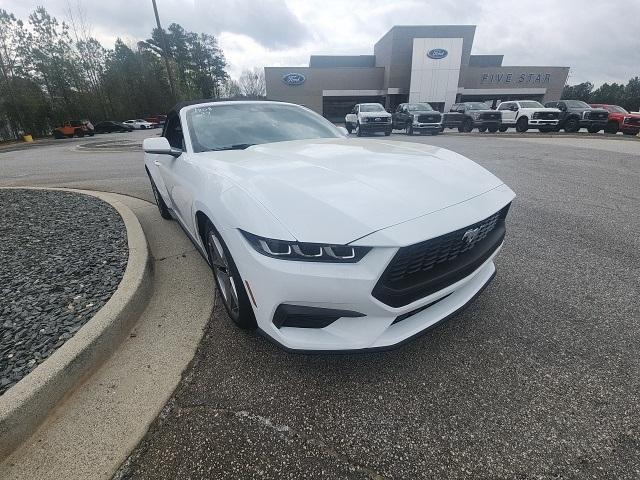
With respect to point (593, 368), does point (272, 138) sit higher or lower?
higher

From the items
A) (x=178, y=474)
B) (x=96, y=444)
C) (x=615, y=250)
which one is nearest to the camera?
(x=178, y=474)

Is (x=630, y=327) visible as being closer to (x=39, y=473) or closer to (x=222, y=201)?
(x=222, y=201)

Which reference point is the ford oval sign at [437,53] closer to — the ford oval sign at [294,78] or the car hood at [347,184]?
the ford oval sign at [294,78]

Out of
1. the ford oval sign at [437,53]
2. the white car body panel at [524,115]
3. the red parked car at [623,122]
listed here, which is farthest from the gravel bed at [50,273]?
the ford oval sign at [437,53]

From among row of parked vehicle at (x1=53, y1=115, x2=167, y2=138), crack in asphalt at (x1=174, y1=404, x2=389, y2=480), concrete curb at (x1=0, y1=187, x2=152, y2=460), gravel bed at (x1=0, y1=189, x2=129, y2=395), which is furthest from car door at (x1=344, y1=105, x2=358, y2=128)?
crack in asphalt at (x1=174, y1=404, x2=389, y2=480)

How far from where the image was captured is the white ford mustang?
1.56 m

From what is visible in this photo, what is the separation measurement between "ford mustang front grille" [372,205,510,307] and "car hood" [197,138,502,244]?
0.53 ft

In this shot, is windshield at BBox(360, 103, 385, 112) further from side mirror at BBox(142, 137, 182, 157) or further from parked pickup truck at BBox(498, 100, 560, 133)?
side mirror at BBox(142, 137, 182, 157)

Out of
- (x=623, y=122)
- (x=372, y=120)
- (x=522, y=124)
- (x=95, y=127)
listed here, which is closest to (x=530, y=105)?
(x=522, y=124)

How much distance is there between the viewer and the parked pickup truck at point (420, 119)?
19.5 metres

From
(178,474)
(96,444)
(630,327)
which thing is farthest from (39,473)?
(630,327)

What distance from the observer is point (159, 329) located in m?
2.38

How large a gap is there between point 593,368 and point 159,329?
271cm

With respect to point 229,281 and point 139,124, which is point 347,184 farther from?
point 139,124
